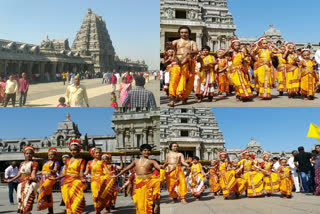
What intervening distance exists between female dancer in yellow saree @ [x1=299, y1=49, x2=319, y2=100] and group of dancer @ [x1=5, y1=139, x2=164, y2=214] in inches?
233

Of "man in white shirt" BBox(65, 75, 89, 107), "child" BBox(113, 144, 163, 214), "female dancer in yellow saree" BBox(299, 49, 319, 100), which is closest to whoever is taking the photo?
"child" BBox(113, 144, 163, 214)

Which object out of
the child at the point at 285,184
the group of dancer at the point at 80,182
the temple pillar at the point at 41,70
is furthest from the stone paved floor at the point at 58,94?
the child at the point at 285,184

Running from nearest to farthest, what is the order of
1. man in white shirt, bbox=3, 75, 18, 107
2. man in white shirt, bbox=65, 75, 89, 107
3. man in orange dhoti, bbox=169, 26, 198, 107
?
1. man in orange dhoti, bbox=169, 26, 198, 107
2. man in white shirt, bbox=65, 75, 89, 107
3. man in white shirt, bbox=3, 75, 18, 107

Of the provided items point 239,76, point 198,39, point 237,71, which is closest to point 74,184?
point 239,76

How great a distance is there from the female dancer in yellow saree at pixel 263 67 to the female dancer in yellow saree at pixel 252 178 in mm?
1889

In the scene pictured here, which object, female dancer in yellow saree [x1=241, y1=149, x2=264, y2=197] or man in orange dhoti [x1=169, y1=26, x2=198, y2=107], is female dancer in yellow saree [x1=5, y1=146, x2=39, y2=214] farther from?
female dancer in yellow saree [x1=241, y1=149, x2=264, y2=197]

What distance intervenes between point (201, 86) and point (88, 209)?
450 cm

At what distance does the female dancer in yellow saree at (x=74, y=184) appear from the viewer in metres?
5.81

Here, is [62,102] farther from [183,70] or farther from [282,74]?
[282,74]

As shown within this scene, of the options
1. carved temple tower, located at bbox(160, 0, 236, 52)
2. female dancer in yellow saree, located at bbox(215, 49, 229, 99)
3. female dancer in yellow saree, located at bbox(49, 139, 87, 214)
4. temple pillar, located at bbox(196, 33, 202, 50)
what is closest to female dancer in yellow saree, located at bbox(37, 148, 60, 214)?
female dancer in yellow saree, located at bbox(49, 139, 87, 214)

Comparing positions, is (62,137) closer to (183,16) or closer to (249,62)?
(183,16)

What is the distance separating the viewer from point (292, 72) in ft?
33.0

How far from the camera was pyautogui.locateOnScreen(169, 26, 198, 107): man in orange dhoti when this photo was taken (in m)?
7.30

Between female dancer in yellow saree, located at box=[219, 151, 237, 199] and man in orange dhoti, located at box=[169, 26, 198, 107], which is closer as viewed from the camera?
man in orange dhoti, located at box=[169, 26, 198, 107]
